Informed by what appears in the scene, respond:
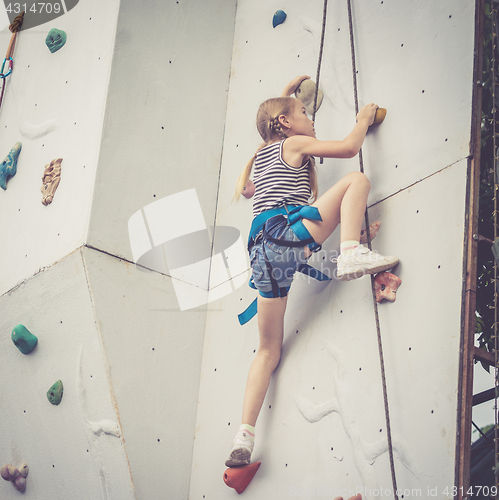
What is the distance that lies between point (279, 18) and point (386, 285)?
1.68 metres

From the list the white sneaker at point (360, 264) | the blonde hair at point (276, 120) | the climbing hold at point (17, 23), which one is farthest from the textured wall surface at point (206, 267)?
the climbing hold at point (17, 23)

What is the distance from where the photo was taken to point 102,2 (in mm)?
2709

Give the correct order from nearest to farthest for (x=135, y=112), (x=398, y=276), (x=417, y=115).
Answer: (x=398, y=276) < (x=417, y=115) < (x=135, y=112)

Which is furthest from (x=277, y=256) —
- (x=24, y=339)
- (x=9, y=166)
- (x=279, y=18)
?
(x=9, y=166)

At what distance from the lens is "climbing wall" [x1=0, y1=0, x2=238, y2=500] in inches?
83.0

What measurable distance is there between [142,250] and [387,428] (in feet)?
4.18

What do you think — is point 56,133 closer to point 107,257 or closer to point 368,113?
point 107,257

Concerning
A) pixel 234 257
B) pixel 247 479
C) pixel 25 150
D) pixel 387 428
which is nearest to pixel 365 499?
pixel 387 428

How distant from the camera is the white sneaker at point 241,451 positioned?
1837mm

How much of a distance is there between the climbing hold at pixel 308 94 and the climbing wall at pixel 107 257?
2.00 feet

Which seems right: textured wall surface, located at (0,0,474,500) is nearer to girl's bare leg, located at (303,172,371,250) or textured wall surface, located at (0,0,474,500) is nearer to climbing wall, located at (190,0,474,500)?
climbing wall, located at (190,0,474,500)

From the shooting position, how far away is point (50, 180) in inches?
98.6

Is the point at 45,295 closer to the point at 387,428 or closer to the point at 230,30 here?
the point at 387,428

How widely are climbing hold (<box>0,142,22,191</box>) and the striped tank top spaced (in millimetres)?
1566
